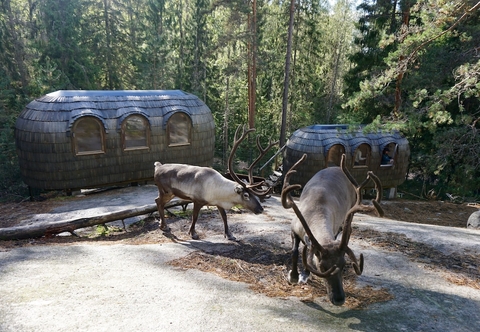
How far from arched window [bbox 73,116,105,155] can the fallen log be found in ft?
17.8

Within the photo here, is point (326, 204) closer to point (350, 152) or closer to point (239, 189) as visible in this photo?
point (239, 189)

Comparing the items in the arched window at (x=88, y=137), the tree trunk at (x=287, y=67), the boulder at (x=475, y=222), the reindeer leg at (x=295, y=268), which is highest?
the tree trunk at (x=287, y=67)

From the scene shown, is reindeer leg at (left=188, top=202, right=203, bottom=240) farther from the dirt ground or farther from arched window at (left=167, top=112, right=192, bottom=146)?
arched window at (left=167, top=112, right=192, bottom=146)

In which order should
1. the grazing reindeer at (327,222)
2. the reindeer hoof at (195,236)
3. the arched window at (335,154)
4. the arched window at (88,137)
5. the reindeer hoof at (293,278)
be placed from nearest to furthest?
the grazing reindeer at (327,222) < the reindeer hoof at (293,278) < the reindeer hoof at (195,236) < the arched window at (88,137) < the arched window at (335,154)

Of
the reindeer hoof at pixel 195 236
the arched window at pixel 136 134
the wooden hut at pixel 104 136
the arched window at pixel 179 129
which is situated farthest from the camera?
the arched window at pixel 179 129

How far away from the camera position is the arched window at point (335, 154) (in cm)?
1559

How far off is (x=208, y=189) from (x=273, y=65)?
75.3 ft

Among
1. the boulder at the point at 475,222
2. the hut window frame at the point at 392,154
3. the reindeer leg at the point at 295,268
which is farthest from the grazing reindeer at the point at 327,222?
the hut window frame at the point at 392,154

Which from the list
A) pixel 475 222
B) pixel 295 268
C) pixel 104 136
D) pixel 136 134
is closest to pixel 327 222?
pixel 295 268

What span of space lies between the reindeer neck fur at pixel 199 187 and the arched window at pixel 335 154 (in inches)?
373

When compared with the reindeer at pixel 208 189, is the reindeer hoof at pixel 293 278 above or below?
below

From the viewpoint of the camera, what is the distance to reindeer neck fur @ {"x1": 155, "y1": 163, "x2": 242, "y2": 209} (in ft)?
23.7

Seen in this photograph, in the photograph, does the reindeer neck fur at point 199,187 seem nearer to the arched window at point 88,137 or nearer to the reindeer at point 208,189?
the reindeer at point 208,189

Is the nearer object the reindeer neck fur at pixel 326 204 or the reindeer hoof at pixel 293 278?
the reindeer neck fur at pixel 326 204
